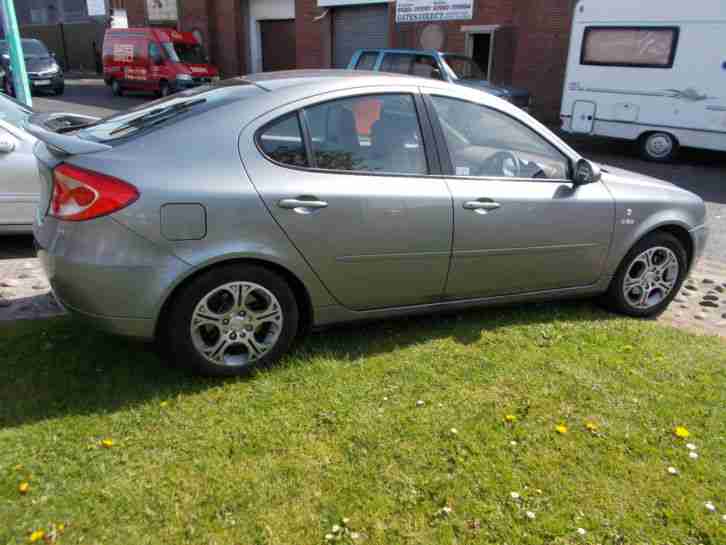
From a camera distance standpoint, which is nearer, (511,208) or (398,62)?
(511,208)

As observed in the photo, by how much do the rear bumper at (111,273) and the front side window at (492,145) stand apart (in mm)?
1755

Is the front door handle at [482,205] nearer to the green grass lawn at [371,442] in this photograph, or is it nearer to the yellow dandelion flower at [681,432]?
the green grass lawn at [371,442]

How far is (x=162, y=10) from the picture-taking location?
30.6m

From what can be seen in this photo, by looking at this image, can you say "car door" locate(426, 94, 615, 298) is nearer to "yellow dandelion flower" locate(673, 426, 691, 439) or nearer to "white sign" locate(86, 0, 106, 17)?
"yellow dandelion flower" locate(673, 426, 691, 439)

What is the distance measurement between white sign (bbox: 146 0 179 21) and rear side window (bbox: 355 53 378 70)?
19.5 m

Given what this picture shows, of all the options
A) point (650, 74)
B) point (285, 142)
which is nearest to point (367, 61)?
point (650, 74)

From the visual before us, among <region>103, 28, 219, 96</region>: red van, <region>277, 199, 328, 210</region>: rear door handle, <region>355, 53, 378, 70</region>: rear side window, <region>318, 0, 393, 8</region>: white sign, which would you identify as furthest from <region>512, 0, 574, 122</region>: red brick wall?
<region>277, 199, 328, 210</region>: rear door handle

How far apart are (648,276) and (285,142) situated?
2850 mm

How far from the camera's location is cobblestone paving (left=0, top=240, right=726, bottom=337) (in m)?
4.46

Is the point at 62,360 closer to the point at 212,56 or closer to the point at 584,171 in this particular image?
the point at 584,171

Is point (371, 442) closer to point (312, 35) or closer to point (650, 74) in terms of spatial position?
point (650, 74)

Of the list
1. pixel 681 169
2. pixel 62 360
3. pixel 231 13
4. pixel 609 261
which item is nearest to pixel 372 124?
pixel 609 261

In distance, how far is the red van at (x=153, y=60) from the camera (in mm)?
21125

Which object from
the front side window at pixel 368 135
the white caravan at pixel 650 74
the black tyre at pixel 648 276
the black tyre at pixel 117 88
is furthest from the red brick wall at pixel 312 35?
the front side window at pixel 368 135
